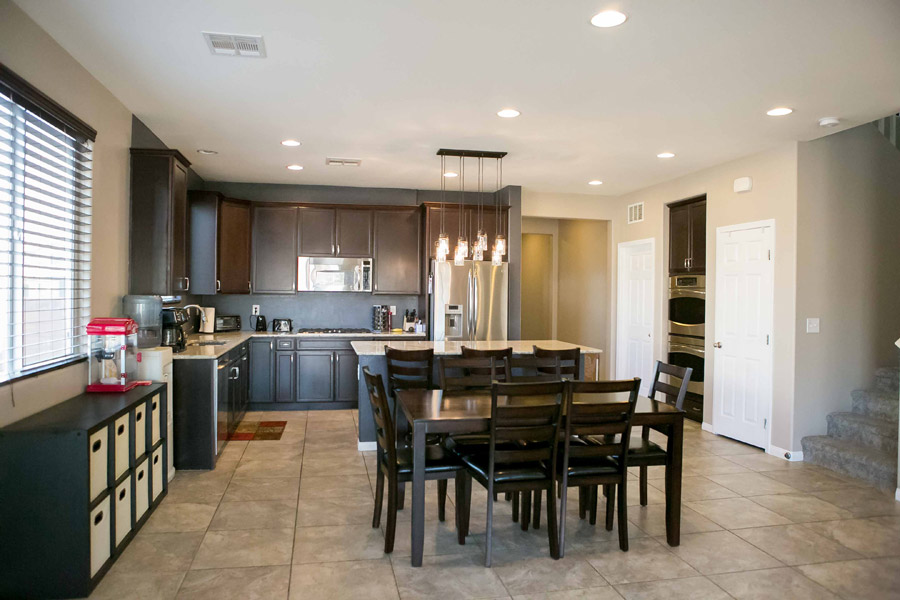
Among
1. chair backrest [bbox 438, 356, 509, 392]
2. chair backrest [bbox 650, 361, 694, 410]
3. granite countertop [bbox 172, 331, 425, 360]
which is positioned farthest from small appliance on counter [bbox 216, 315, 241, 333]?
chair backrest [bbox 650, 361, 694, 410]

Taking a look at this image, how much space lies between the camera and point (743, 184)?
18.1 ft

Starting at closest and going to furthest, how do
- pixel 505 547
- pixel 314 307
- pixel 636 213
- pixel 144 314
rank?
1. pixel 505 547
2. pixel 144 314
3. pixel 636 213
4. pixel 314 307

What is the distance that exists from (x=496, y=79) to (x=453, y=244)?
360 centimetres

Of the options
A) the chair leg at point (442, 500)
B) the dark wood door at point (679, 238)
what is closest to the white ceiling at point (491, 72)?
the dark wood door at point (679, 238)

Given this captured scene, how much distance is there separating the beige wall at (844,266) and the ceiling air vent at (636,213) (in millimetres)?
2427

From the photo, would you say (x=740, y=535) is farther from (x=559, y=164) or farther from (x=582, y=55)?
(x=559, y=164)

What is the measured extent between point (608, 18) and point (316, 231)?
4967 mm

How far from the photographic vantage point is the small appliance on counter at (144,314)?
4258 millimetres

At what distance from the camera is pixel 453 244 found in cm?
723

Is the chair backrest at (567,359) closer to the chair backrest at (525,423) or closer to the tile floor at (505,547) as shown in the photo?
the tile floor at (505,547)

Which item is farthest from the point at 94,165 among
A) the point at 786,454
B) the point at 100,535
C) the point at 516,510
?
the point at 786,454

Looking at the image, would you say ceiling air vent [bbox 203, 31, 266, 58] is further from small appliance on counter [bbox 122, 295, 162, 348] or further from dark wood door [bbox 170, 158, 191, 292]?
small appliance on counter [bbox 122, 295, 162, 348]

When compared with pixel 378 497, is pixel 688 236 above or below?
above

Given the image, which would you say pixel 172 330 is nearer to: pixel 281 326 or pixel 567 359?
pixel 281 326
